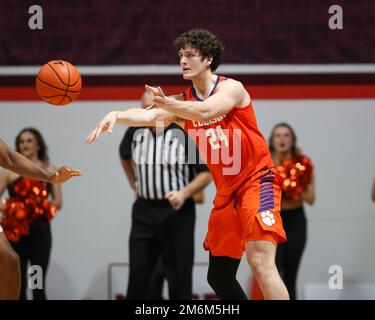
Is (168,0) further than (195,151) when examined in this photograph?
Yes

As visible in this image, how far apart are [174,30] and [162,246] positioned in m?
2.06

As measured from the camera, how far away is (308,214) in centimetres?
776

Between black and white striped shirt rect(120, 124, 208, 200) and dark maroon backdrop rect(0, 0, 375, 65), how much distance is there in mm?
991

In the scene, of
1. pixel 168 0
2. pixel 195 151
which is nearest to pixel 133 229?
pixel 195 151

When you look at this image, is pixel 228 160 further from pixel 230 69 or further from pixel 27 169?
pixel 230 69

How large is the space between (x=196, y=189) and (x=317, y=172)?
1.58 m

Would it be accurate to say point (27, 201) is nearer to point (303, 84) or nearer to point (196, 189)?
point (196, 189)

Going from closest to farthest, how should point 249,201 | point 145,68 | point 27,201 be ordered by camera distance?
point 249,201 < point 27,201 < point 145,68

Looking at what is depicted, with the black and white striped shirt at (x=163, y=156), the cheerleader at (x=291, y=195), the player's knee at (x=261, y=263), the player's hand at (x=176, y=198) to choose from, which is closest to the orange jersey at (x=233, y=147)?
the player's knee at (x=261, y=263)

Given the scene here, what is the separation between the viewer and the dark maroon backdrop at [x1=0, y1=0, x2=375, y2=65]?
7.45m

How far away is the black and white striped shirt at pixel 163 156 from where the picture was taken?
267 inches

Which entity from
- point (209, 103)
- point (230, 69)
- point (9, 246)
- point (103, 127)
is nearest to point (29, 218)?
point (9, 246)

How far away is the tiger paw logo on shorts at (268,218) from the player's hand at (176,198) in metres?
1.73

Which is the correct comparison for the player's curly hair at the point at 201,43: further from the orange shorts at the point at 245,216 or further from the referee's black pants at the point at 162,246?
the referee's black pants at the point at 162,246
